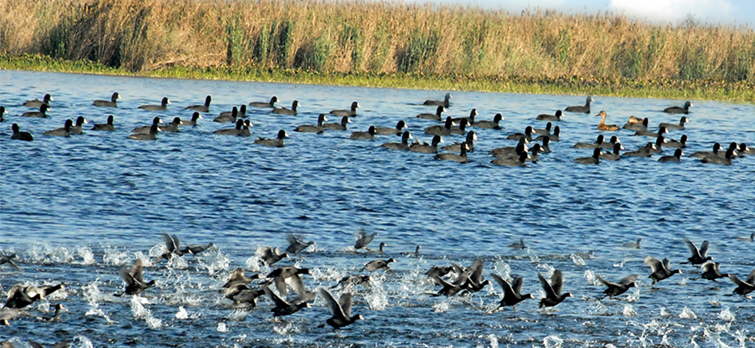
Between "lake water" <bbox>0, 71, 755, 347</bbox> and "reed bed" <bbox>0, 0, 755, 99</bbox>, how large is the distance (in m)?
8.51

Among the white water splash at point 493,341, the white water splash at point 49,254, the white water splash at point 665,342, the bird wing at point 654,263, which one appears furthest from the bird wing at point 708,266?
the white water splash at point 49,254

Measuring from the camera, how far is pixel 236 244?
14.3 m

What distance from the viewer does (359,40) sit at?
4056 centimetres

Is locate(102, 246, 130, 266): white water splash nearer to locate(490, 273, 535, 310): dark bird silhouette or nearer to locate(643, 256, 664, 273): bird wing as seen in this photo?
locate(490, 273, 535, 310): dark bird silhouette

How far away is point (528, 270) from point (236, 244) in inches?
166

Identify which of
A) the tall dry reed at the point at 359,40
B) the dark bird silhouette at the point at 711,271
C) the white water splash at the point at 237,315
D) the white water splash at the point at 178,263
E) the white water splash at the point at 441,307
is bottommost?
the white water splash at the point at 178,263

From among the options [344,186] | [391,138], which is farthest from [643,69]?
[344,186]

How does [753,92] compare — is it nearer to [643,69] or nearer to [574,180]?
[643,69]

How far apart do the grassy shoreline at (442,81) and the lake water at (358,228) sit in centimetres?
797

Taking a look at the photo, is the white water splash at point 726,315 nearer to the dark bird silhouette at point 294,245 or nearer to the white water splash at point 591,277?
the white water splash at point 591,277

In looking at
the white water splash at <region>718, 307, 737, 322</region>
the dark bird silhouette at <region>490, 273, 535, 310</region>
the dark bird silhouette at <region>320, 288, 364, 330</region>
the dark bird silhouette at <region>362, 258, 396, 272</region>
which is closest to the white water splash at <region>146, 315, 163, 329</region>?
the dark bird silhouette at <region>320, 288, 364, 330</region>

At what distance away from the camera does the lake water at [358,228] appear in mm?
10523

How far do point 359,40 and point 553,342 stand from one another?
31.3 m

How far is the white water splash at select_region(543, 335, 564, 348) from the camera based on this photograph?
33.3 ft
